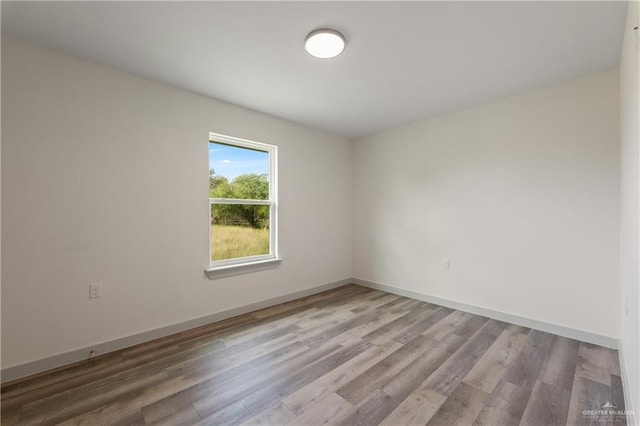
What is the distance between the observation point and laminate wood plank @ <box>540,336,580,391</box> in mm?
1968

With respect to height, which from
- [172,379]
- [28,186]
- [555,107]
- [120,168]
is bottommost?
[172,379]

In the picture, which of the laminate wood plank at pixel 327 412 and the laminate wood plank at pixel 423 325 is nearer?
the laminate wood plank at pixel 327 412

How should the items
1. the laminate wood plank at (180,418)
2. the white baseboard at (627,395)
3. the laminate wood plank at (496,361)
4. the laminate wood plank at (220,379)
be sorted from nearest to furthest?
the white baseboard at (627,395) < the laminate wood plank at (180,418) < the laminate wood plank at (220,379) < the laminate wood plank at (496,361)

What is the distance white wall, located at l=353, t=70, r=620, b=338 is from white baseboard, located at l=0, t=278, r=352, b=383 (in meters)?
2.03

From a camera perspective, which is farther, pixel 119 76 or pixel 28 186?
pixel 119 76

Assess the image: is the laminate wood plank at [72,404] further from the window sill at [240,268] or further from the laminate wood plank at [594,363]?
the laminate wood plank at [594,363]

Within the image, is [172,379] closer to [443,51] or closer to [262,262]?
[262,262]

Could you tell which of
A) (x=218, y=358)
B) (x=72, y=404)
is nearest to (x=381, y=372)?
(x=218, y=358)

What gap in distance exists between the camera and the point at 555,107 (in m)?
2.74

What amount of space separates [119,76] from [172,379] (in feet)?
8.38

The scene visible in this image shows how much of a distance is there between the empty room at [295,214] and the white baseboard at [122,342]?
2cm

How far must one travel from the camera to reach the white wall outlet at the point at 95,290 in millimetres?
2326

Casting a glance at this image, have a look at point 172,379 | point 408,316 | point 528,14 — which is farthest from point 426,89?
point 172,379

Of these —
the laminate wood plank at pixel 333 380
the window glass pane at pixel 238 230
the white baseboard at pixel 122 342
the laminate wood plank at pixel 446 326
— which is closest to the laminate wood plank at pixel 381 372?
the laminate wood plank at pixel 333 380
